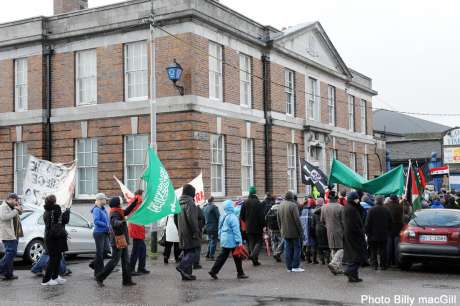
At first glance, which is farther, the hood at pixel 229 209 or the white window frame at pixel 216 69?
the white window frame at pixel 216 69

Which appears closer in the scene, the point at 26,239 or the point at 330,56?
the point at 26,239

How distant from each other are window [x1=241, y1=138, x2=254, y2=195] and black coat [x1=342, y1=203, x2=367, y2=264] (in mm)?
12353

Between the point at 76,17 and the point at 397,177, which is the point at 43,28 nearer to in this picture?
the point at 76,17

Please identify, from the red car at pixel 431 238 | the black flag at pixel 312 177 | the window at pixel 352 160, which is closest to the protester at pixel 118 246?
the red car at pixel 431 238

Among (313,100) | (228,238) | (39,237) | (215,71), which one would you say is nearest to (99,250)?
(228,238)

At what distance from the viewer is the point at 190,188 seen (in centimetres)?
1186

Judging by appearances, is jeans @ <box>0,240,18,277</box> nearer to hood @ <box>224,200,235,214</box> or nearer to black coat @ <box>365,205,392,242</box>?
hood @ <box>224,200,235,214</box>

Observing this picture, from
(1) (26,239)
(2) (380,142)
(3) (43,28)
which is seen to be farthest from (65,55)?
(2) (380,142)

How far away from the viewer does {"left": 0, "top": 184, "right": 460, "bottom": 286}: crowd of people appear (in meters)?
11.3

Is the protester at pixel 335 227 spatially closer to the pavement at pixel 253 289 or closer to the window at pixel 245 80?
the pavement at pixel 253 289

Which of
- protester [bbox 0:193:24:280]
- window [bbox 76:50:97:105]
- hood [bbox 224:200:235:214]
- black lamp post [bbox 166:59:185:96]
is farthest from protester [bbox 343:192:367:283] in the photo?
window [bbox 76:50:97:105]

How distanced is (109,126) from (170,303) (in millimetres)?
13920

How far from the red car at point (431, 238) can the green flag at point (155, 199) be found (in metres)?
4.94

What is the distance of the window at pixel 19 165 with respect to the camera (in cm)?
2409
